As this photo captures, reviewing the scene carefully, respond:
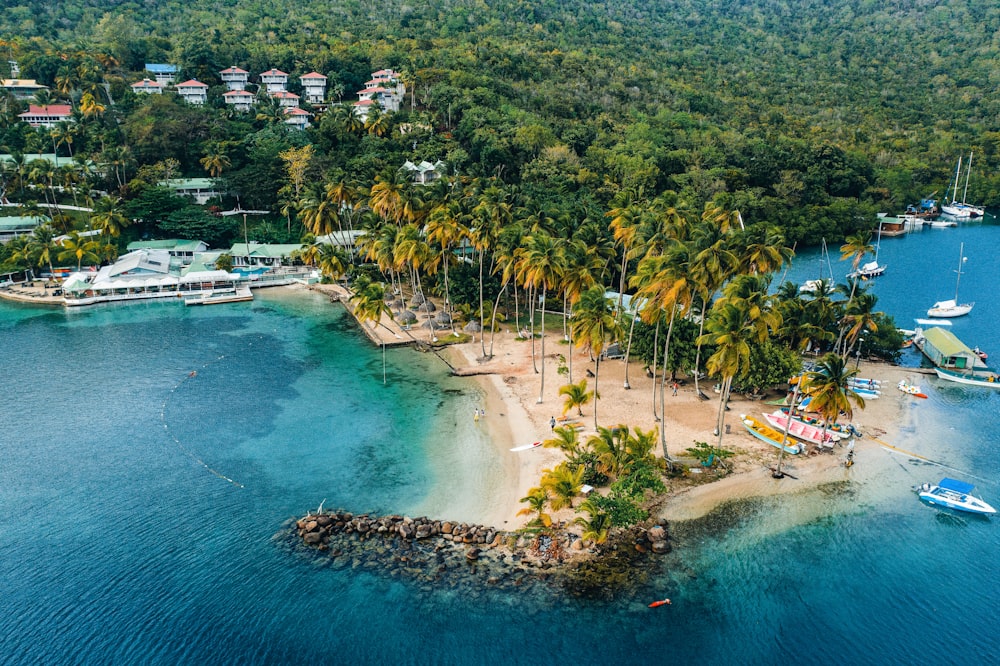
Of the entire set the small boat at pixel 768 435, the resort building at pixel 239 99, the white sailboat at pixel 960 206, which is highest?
the resort building at pixel 239 99

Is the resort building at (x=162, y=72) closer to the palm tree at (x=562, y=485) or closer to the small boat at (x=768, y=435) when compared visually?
the palm tree at (x=562, y=485)

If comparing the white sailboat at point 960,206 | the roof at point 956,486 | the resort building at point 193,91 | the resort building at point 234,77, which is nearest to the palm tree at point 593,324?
the roof at point 956,486

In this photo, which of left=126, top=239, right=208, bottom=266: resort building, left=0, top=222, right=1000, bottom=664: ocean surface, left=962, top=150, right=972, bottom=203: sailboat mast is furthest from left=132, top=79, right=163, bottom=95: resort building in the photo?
left=962, top=150, right=972, bottom=203: sailboat mast

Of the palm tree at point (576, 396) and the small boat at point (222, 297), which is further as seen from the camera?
the small boat at point (222, 297)

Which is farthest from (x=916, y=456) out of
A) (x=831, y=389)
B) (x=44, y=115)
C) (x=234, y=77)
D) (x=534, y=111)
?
(x=44, y=115)

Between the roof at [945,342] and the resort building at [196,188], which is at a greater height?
the resort building at [196,188]

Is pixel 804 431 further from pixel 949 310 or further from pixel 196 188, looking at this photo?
pixel 196 188

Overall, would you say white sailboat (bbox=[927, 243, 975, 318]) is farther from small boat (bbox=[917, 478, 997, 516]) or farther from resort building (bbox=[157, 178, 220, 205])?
resort building (bbox=[157, 178, 220, 205])

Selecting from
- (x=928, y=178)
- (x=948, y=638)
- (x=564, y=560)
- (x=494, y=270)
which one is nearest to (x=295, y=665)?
(x=564, y=560)
